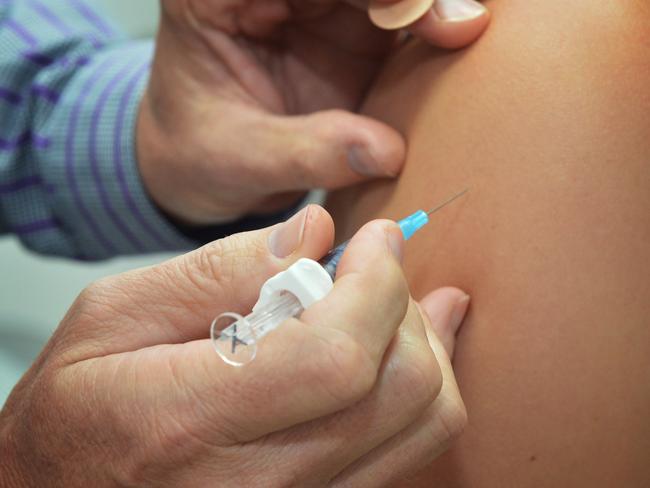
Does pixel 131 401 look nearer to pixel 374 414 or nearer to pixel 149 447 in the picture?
pixel 149 447

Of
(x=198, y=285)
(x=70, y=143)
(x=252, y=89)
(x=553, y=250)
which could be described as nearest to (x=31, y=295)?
(x=70, y=143)

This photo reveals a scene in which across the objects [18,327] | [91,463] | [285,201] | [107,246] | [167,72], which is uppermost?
[167,72]

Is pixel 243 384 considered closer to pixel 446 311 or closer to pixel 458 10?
pixel 446 311

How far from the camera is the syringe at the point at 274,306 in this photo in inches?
18.2

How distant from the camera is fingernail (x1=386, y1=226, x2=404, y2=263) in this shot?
505 mm

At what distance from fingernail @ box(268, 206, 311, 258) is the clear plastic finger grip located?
0.02 metres

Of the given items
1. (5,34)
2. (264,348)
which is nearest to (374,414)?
(264,348)

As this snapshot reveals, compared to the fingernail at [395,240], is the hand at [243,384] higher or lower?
lower

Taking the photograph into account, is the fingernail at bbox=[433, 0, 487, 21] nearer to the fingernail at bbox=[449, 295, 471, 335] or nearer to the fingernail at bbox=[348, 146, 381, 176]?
the fingernail at bbox=[348, 146, 381, 176]

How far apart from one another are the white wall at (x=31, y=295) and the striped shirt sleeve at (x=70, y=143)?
0.67ft

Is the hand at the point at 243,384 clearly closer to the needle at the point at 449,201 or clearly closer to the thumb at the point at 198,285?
the thumb at the point at 198,285

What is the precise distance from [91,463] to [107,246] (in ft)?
2.50

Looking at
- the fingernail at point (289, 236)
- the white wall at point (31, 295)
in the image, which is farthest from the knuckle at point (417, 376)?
the white wall at point (31, 295)

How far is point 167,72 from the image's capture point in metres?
0.95
